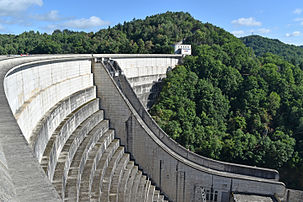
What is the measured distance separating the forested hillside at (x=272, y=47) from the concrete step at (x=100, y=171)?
110m

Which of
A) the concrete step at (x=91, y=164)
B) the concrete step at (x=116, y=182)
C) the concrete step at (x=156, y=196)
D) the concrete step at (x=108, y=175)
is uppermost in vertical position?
the concrete step at (x=91, y=164)

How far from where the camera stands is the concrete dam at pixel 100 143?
9.22m

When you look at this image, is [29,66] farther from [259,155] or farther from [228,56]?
[228,56]

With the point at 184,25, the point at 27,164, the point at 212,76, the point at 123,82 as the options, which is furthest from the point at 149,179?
the point at 184,25

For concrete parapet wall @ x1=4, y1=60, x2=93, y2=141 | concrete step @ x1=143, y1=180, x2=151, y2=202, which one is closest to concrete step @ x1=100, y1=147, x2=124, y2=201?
concrete step @ x1=143, y1=180, x2=151, y2=202

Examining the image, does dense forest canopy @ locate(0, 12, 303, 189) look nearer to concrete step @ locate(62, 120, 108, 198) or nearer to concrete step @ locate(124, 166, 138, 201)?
concrete step @ locate(124, 166, 138, 201)

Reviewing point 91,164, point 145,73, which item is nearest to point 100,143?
point 91,164

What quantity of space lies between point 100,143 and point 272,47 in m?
A: 151

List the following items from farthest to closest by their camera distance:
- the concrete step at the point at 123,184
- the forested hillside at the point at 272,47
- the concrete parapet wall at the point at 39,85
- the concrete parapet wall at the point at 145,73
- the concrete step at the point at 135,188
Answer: the forested hillside at the point at 272,47 < the concrete parapet wall at the point at 145,73 < the concrete step at the point at 135,188 < the concrete step at the point at 123,184 < the concrete parapet wall at the point at 39,85

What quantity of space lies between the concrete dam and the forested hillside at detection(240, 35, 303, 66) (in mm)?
104249

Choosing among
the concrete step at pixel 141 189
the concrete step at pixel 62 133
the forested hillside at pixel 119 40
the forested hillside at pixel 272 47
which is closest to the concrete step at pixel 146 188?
the concrete step at pixel 141 189

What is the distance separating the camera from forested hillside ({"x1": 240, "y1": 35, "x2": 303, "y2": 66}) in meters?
120

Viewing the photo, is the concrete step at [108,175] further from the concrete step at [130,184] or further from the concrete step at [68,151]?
the concrete step at [68,151]

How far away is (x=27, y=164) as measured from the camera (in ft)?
11.5
